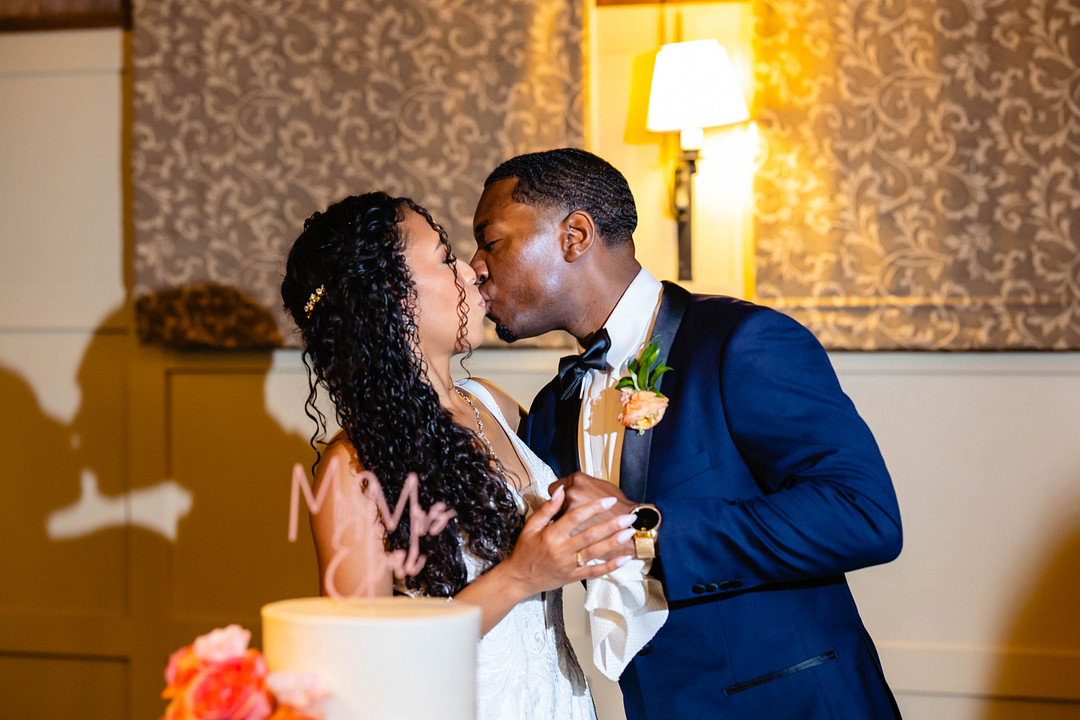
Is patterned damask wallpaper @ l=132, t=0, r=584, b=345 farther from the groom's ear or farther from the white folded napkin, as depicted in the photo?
the white folded napkin

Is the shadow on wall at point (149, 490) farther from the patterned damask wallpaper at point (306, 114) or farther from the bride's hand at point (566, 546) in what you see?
the bride's hand at point (566, 546)

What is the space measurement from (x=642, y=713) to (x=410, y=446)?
647 millimetres

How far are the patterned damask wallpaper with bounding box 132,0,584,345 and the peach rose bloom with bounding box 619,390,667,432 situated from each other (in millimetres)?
1543

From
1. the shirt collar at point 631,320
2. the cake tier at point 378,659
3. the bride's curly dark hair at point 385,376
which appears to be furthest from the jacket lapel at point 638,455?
the cake tier at point 378,659

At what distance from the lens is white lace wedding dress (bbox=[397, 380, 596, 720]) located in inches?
64.0

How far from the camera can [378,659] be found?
89cm

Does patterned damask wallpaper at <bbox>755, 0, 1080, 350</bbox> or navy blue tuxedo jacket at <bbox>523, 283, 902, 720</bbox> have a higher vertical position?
patterned damask wallpaper at <bbox>755, 0, 1080, 350</bbox>

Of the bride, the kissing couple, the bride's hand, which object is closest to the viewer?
the bride's hand

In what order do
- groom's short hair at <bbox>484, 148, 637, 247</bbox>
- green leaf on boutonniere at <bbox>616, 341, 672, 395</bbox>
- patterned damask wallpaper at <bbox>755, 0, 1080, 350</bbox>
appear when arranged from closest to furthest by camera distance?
green leaf on boutonniere at <bbox>616, 341, 672, 395</bbox>
groom's short hair at <bbox>484, 148, 637, 247</bbox>
patterned damask wallpaper at <bbox>755, 0, 1080, 350</bbox>

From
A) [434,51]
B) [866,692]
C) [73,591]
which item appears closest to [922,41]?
[434,51]

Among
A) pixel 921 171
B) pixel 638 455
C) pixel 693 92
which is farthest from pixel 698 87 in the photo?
pixel 638 455

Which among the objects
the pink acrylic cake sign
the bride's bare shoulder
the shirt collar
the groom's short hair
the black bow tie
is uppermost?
the groom's short hair

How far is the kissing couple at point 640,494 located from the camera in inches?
58.9

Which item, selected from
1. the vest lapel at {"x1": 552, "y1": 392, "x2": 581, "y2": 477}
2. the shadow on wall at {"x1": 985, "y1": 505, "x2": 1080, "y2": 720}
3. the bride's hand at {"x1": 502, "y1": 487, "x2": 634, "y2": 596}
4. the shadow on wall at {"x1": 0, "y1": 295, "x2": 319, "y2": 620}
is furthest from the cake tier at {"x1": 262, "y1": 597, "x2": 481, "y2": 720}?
the shadow on wall at {"x1": 985, "y1": 505, "x2": 1080, "y2": 720}
